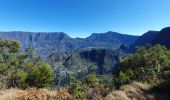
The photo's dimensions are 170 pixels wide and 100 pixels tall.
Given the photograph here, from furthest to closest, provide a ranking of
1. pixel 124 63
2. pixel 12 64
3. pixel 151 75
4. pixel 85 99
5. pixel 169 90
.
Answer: pixel 12 64 < pixel 124 63 < pixel 151 75 < pixel 169 90 < pixel 85 99

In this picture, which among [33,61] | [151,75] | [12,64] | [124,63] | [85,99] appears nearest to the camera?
[85,99]

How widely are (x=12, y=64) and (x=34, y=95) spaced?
61635mm

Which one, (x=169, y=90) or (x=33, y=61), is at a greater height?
(x=169, y=90)

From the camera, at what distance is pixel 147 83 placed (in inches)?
501

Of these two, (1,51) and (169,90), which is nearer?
(169,90)

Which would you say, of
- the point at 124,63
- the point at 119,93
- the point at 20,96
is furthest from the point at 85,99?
the point at 124,63

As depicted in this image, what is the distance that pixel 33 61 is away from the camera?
76.6 m

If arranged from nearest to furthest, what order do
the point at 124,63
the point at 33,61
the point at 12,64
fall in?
the point at 124,63 → the point at 12,64 → the point at 33,61

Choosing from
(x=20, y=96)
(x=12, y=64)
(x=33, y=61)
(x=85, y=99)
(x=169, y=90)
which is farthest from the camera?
(x=33, y=61)

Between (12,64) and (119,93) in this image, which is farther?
(12,64)

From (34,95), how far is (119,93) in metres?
3.11

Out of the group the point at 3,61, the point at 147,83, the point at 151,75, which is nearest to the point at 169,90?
the point at 147,83

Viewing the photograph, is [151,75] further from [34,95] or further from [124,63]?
[124,63]

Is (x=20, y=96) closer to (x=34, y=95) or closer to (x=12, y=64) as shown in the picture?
(x=34, y=95)
